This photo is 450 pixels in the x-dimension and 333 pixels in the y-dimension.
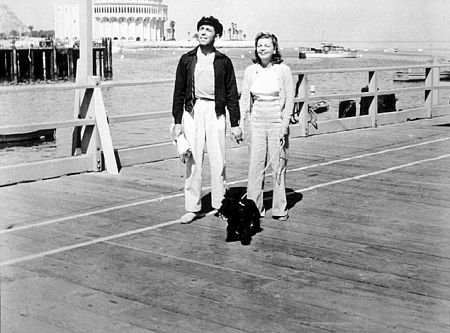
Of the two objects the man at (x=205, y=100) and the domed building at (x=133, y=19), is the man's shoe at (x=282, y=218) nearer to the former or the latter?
the man at (x=205, y=100)

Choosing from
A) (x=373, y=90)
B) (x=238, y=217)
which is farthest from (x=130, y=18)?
(x=238, y=217)

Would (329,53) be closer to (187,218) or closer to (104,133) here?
(104,133)

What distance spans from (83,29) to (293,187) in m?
3.33

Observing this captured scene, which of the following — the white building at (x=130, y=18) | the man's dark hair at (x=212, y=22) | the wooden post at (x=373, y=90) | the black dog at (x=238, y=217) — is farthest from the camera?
the white building at (x=130, y=18)

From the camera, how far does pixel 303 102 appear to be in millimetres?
13961

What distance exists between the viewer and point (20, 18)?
33.1ft

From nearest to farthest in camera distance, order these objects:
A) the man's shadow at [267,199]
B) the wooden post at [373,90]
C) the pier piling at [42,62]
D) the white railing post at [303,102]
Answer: the man's shadow at [267,199], the white railing post at [303,102], the wooden post at [373,90], the pier piling at [42,62]

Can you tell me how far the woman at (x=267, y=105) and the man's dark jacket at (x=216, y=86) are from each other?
0.10 meters

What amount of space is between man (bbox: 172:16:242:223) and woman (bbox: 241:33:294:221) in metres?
0.14

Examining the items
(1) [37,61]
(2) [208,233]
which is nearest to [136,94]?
(1) [37,61]

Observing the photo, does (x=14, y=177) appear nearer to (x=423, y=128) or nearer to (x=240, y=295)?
(x=240, y=295)

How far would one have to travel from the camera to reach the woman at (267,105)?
23.8ft

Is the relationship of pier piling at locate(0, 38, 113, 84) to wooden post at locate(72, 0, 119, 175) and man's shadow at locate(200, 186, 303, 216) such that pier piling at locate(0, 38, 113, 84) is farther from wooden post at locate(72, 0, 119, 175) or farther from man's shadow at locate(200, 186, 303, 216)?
man's shadow at locate(200, 186, 303, 216)

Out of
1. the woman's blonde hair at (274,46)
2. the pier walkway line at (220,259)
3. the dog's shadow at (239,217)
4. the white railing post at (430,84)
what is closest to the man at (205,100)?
the woman's blonde hair at (274,46)
